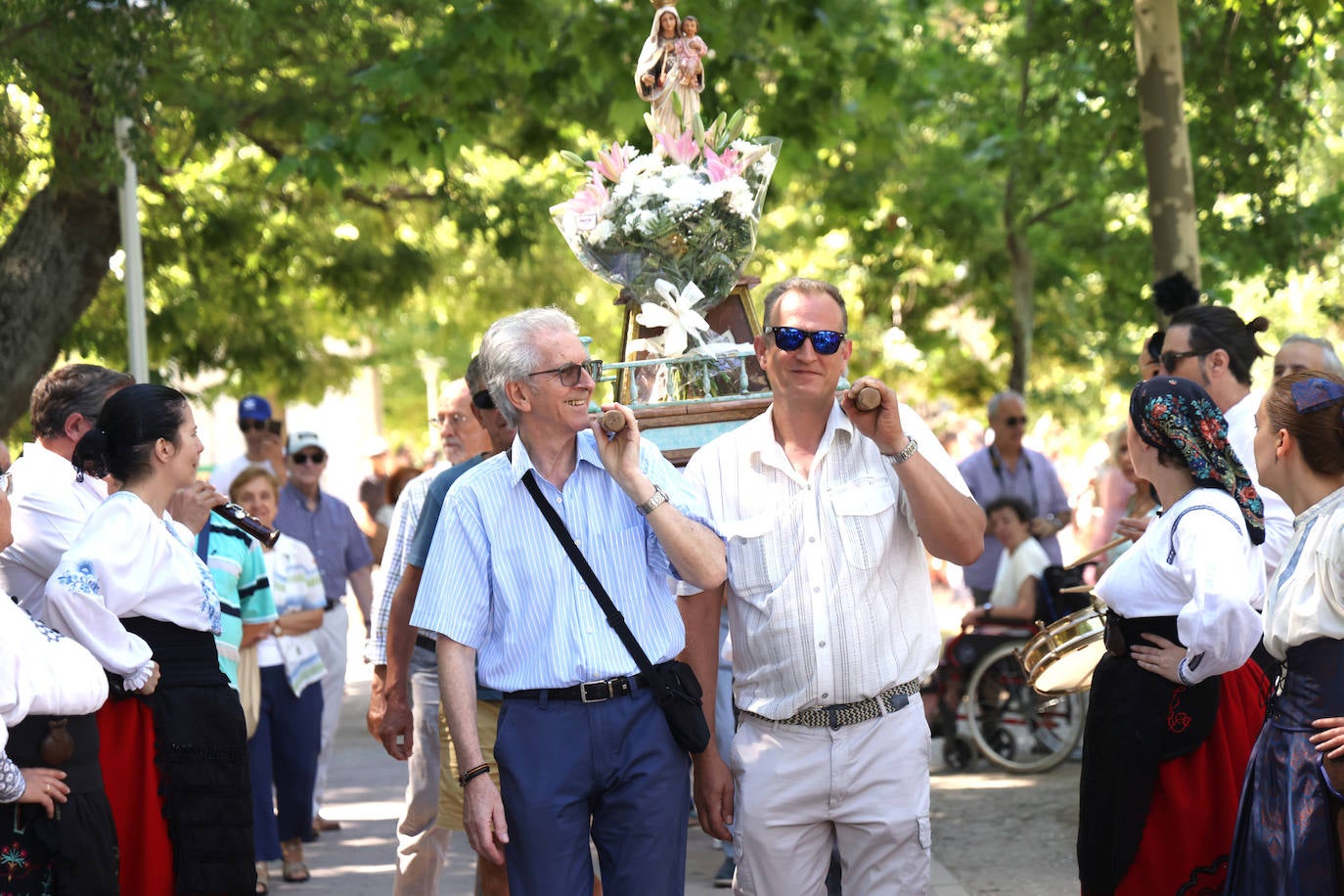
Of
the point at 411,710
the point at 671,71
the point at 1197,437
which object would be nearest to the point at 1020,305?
the point at 671,71

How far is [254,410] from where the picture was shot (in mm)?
11000

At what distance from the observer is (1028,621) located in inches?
418

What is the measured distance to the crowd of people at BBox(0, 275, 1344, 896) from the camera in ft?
14.1

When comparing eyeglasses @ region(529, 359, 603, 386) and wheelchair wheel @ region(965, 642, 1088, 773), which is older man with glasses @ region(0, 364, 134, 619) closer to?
eyeglasses @ region(529, 359, 603, 386)

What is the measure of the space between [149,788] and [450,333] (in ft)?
55.8

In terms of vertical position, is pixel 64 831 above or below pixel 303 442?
below

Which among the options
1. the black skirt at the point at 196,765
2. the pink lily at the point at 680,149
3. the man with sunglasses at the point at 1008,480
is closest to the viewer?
the black skirt at the point at 196,765

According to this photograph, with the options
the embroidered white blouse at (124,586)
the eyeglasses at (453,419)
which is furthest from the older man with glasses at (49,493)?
the eyeglasses at (453,419)

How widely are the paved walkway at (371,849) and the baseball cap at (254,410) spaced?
2439 millimetres

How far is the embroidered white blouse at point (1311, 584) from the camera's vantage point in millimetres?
4324

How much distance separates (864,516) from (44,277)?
874cm

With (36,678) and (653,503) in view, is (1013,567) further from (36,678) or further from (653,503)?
(36,678)

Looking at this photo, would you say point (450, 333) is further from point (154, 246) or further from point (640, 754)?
point (640, 754)

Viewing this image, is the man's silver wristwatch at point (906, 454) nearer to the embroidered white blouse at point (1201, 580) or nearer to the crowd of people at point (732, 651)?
the crowd of people at point (732, 651)
